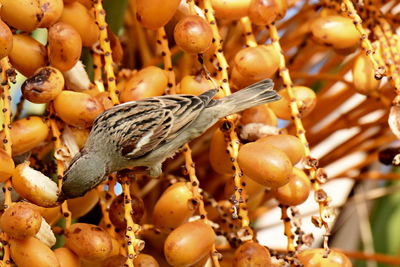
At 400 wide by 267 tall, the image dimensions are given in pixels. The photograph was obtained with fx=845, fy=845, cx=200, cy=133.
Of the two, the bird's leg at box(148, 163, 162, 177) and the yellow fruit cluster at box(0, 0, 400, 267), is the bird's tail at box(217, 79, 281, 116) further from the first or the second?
the bird's leg at box(148, 163, 162, 177)

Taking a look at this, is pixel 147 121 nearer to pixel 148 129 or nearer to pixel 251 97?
pixel 148 129

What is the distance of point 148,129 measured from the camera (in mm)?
914

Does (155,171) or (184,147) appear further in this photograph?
(155,171)

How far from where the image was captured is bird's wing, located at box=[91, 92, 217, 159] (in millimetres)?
871

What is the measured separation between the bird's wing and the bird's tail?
0.03 meters

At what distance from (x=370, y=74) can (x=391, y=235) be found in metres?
0.57

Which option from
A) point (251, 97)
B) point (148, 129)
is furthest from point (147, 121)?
point (251, 97)

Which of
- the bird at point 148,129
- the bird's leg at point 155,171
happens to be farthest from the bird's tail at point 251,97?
the bird's leg at point 155,171

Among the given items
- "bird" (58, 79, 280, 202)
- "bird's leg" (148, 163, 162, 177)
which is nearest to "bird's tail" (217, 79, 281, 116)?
"bird" (58, 79, 280, 202)

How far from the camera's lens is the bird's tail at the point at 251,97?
0.88 metres

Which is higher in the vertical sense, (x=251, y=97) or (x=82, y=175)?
(x=251, y=97)

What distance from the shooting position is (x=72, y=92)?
0.83 meters

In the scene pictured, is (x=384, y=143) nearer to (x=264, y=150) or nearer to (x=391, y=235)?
(x=391, y=235)

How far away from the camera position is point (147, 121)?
3.00 feet
